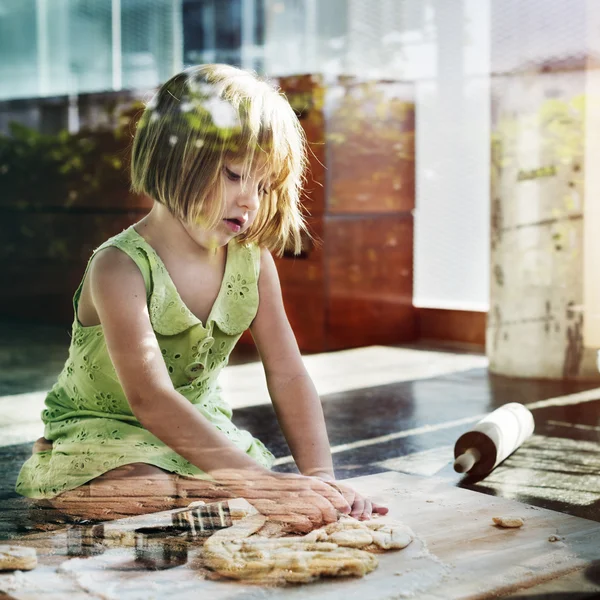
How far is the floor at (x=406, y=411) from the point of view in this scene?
1613 mm

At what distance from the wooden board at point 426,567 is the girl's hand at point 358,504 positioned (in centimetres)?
2

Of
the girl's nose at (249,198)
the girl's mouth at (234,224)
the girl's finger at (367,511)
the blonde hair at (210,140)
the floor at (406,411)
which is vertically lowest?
the floor at (406,411)

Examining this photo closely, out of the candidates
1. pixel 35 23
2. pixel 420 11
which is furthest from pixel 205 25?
pixel 420 11

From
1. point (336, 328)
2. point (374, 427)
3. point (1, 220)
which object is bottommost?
point (374, 427)

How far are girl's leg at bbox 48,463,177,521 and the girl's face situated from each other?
29 cm

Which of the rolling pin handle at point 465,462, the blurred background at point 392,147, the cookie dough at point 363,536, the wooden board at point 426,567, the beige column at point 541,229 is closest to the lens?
the wooden board at point 426,567

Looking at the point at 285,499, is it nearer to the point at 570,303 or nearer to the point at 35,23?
the point at 570,303

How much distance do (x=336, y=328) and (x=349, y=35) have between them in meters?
0.71

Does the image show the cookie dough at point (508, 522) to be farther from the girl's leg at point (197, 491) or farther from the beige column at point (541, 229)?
the beige column at point (541, 229)

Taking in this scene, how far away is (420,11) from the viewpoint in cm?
152

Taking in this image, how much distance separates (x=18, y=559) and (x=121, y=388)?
0.99ft

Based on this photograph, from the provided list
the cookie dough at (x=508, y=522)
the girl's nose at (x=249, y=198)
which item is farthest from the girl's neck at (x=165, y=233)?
the cookie dough at (x=508, y=522)

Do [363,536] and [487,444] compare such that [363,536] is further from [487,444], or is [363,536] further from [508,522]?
[487,444]

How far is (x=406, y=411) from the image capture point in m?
2.01
